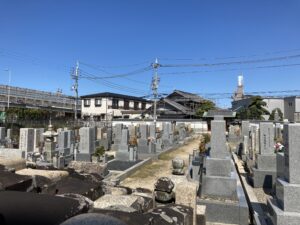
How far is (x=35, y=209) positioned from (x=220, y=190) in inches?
196

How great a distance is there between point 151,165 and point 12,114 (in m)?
24.2

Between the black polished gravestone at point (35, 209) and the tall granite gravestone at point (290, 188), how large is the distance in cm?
319

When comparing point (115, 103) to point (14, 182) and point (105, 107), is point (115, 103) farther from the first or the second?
point (14, 182)

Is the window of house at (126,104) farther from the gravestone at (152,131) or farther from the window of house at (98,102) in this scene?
the gravestone at (152,131)

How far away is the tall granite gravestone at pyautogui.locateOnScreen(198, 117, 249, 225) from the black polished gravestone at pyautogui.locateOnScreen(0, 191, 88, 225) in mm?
3940

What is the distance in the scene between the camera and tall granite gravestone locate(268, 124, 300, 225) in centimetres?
413

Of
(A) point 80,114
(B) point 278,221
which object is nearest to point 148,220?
(B) point 278,221

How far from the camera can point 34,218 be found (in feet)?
7.80

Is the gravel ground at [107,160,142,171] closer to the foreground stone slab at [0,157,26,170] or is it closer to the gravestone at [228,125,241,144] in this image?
the foreground stone slab at [0,157,26,170]

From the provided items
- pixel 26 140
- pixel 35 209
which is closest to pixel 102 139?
pixel 26 140

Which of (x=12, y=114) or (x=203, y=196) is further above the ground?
(x=12, y=114)

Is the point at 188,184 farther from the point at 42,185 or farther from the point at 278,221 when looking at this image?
the point at 42,185

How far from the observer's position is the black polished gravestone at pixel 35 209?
235 centimetres

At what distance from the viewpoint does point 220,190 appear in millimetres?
6504
